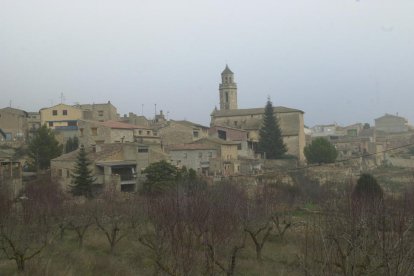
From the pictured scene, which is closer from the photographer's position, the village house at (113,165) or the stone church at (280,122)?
the village house at (113,165)

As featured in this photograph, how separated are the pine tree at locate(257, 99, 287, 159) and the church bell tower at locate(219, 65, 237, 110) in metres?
29.3

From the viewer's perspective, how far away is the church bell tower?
3324 inches

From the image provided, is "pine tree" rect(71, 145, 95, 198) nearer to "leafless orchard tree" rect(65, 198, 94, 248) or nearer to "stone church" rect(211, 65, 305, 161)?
"leafless orchard tree" rect(65, 198, 94, 248)

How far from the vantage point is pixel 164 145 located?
49188 millimetres

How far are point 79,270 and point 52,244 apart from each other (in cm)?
479

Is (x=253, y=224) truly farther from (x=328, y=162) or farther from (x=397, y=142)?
(x=397, y=142)

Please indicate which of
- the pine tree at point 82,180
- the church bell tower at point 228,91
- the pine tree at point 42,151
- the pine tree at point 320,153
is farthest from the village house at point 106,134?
the church bell tower at point 228,91

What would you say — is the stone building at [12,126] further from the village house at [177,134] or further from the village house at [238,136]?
the village house at [238,136]

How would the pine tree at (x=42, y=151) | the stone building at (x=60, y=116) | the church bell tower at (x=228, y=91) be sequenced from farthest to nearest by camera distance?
the church bell tower at (x=228, y=91)
the stone building at (x=60, y=116)
the pine tree at (x=42, y=151)

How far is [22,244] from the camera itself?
1434cm

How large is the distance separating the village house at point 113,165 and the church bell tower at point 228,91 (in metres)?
46.8

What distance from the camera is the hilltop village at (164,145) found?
123ft

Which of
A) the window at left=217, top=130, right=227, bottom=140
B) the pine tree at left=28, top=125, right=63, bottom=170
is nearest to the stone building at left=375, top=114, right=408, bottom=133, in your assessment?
the window at left=217, top=130, right=227, bottom=140

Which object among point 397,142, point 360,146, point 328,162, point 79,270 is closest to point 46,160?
point 328,162
